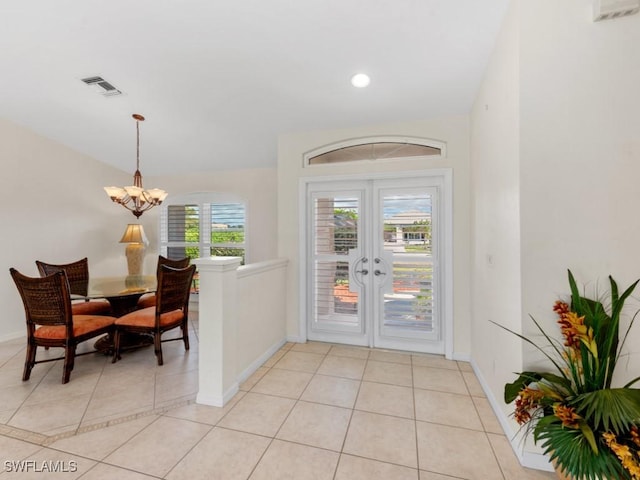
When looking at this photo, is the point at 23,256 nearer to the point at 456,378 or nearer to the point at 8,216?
the point at 8,216

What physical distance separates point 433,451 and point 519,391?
2.21 feet

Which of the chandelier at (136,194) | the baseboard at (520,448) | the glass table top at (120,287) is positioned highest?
the chandelier at (136,194)

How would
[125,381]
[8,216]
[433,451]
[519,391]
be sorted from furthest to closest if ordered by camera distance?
[8,216]
[125,381]
[433,451]
[519,391]

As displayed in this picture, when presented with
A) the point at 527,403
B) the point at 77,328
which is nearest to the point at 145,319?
the point at 77,328

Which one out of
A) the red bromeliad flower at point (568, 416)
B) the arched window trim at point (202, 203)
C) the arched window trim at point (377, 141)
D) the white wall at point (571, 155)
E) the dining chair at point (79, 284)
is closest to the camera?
the red bromeliad flower at point (568, 416)

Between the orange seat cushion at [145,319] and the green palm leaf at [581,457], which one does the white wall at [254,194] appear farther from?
the green palm leaf at [581,457]

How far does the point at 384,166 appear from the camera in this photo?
3.27m

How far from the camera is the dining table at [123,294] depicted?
3010 millimetres

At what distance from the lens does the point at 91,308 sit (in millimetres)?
3430

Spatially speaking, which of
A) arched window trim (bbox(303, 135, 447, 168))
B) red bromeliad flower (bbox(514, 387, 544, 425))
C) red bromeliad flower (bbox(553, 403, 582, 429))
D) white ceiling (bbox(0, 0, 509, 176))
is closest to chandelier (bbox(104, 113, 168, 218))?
white ceiling (bbox(0, 0, 509, 176))

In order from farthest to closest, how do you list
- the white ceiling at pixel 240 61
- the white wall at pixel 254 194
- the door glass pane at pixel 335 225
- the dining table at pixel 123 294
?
1. the white wall at pixel 254 194
2. the door glass pane at pixel 335 225
3. the dining table at pixel 123 294
4. the white ceiling at pixel 240 61

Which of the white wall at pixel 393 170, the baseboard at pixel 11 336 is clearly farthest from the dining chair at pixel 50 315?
the white wall at pixel 393 170

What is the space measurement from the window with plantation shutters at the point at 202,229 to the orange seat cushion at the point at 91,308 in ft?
5.43

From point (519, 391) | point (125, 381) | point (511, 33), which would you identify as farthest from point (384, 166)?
point (125, 381)
